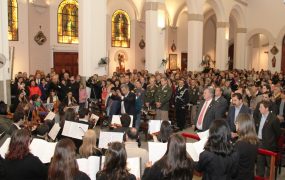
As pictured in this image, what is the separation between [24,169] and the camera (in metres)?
3.86

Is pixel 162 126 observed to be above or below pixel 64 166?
above

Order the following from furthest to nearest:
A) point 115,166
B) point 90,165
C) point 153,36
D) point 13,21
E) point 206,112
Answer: point 13,21 < point 153,36 < point 206,112 < point 90,165 < point 115,166

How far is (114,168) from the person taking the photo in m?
3.54

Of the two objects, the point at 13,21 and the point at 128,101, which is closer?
the point at 128,101

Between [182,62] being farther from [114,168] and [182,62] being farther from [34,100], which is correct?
[114,168]

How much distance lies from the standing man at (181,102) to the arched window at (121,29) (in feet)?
40.9

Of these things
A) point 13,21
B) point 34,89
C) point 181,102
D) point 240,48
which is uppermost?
point 13,21

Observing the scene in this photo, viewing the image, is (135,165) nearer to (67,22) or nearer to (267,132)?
(267,132)

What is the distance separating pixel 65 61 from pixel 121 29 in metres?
5.15

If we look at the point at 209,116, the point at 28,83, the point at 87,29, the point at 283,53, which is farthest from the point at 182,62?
the point at 209,116

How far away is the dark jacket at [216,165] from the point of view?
4012 millimetres

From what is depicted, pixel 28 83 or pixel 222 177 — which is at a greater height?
pixel 28 83

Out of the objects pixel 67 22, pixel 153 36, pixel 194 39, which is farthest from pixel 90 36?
pixel 194 39

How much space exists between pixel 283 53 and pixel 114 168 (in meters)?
25.3
